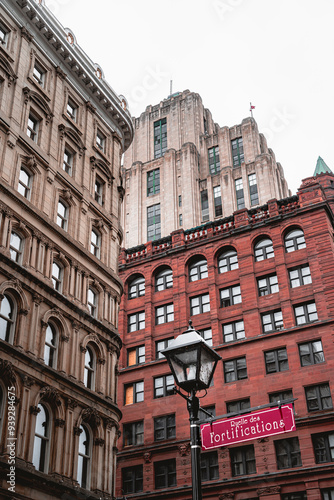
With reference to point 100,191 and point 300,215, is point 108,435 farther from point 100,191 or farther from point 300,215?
point 300,215

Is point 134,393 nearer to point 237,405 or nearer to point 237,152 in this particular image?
point 237,405

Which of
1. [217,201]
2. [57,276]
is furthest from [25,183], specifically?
[217,201]

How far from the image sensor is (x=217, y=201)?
242 feet

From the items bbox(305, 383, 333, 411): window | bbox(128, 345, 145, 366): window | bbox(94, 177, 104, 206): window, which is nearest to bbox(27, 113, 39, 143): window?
bbox(94, 177, 104, 206): window

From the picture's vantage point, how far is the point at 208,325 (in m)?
47.5

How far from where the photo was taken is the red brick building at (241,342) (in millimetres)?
39625

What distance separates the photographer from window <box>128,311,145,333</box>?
50906mm

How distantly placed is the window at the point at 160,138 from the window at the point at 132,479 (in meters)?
47.1

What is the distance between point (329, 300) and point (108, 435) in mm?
20442

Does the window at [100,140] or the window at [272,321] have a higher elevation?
the window at [100,140]

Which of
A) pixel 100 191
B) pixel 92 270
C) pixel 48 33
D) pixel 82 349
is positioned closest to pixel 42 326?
pixel 82 349

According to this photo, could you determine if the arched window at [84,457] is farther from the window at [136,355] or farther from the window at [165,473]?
the window at [136,355]

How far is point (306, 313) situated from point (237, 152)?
125 ft

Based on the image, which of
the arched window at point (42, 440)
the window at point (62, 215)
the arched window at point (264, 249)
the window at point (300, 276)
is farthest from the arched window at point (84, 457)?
the arched window at point (264, 249)
